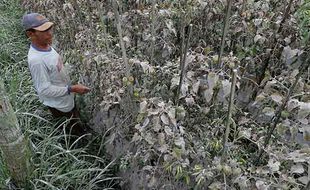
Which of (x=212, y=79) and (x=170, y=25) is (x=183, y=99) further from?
(x=170, y=25)

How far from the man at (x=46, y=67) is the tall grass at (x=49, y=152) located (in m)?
0.20

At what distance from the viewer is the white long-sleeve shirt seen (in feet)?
7.72

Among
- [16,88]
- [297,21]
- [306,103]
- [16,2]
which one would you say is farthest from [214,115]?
[16,2]

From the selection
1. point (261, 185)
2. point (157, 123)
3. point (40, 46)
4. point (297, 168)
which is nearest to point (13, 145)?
point (40, 46)

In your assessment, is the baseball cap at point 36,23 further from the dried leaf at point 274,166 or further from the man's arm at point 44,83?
the dried leaf at point 274,166

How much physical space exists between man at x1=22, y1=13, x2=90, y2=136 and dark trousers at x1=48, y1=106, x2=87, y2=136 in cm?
9

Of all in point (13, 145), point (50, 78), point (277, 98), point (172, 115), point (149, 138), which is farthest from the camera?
point (50, 78)

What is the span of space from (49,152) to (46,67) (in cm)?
59

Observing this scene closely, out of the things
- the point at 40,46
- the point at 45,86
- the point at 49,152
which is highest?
the point at 40,46

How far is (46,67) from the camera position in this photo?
2.39 meters

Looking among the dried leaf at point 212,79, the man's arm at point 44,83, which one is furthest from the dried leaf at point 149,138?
the man's arm at point 44,83

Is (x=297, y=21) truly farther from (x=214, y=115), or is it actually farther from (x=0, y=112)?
(x=0, y=112)

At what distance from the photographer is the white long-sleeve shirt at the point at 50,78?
7.72ft

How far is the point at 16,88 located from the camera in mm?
3027
